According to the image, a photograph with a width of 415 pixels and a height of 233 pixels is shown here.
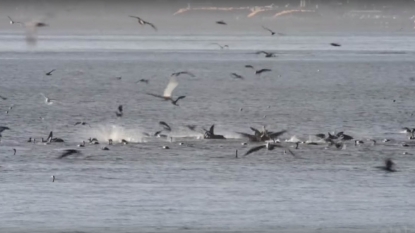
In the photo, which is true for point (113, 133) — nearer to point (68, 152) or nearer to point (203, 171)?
point (68, 152)

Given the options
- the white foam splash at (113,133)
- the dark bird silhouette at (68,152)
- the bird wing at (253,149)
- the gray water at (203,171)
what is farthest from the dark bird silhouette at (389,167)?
the white foam splash at (113,133)

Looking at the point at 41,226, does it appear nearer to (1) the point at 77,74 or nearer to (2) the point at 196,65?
(1) the point at 77,74

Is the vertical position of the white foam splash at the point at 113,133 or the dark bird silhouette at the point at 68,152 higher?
the white foam splash at the point at 113,133

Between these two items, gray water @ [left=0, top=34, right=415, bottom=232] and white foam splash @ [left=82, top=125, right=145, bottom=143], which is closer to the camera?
gray water @ [left=0, top=34, right=415, bottom=232]

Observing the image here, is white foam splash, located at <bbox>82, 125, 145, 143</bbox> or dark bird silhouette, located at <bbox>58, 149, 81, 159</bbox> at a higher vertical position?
white foam splash, located at <bbox>82, 125, 145, 143</bbox>

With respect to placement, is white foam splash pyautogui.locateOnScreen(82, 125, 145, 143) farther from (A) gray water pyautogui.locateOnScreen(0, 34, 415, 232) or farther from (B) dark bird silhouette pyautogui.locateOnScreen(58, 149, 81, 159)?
(B) dark bird silhouette pyautogui.locateOnScreen(58, 149, 81, 159)

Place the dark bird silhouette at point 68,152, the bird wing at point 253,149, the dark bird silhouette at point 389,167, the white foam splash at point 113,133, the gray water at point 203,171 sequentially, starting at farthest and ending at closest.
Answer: the white foam splash at point 113,133
the dark bird silhouette at point 68,152
the bird wing at point 253,149
the dark bird silhouette at point 389,167
the gray water at point 203,171

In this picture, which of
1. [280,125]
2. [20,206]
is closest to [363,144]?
[280,125]

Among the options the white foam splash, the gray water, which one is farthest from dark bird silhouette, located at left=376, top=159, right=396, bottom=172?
the white foam splash

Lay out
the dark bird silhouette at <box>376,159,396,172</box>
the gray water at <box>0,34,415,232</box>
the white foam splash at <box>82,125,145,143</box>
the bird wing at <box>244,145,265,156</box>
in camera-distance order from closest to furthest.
A: the gray water at <box>0,34,415,232</box>
the dark bird silhouette at <box>376,159,396,172</box>
the bird wing at <box>244,145,265,156</box>
the white foam splash at <box>82,125,145,143</box>

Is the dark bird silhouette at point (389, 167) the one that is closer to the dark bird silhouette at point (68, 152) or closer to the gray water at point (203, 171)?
the gray water at point (203, 171)

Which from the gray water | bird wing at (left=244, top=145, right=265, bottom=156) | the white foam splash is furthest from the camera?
the white foam splash

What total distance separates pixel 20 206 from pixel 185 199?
296 centimetres

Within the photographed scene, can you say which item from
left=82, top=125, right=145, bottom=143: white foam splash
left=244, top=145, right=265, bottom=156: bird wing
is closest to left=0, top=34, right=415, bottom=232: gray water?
left=82, top=125, right=145, bottom=143: white foam splash
